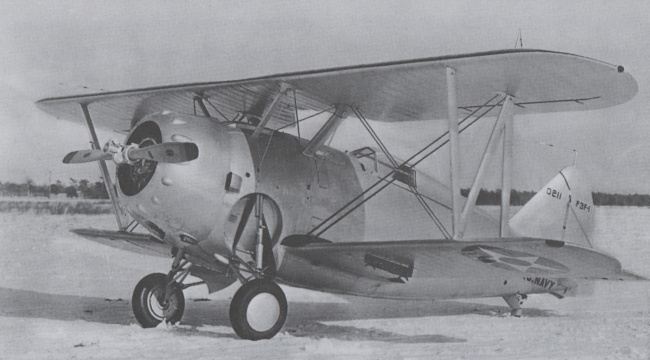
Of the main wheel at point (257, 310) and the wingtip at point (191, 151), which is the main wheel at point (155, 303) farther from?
the wingtip at point (191, 151)

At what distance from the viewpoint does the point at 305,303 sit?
1134 centimetres

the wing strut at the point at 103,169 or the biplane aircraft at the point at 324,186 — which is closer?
the biplane aircraft at the point at 324,186

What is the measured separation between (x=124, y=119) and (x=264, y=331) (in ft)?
14.5

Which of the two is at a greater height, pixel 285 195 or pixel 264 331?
pixel 285 195

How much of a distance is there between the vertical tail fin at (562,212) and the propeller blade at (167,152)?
18.4 feet

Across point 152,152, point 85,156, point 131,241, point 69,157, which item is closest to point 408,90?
point 152,152

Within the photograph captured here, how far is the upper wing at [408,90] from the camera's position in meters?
6.28

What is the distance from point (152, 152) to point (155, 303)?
2242 millimetres

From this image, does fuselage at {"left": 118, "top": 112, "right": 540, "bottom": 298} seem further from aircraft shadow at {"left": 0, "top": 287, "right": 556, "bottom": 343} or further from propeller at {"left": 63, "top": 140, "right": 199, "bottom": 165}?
aircraft shadow at {"left": 0, "top": 287, "right": 556, "bottom": 343}

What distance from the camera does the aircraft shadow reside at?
7203 mm

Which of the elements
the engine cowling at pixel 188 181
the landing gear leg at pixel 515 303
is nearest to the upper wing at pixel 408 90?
the engine cowling at pixel 188 181

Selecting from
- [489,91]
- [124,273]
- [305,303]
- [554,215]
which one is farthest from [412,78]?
[124,273]

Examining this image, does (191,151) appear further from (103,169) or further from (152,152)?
(103,169)

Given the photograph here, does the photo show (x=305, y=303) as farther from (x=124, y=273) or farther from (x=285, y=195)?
(x=124, y=273)
